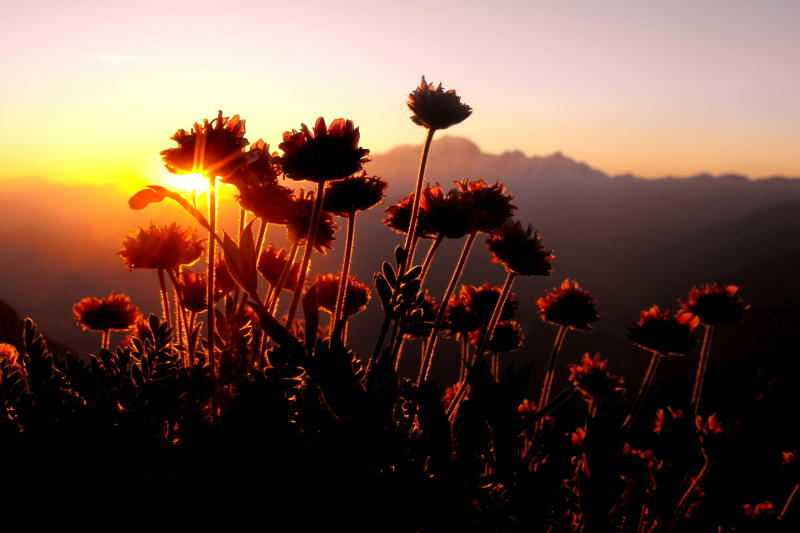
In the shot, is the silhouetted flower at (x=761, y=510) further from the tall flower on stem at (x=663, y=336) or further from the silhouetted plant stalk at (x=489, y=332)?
the silhouetted plant stalk at (x=489, y=332)

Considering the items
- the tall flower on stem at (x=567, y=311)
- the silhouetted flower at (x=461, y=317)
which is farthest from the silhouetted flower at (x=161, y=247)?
the tall flower on stem at (x=567, y=311)

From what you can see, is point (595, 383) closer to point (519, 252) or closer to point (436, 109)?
point (519, 252)

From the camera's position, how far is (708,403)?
141 centimetres

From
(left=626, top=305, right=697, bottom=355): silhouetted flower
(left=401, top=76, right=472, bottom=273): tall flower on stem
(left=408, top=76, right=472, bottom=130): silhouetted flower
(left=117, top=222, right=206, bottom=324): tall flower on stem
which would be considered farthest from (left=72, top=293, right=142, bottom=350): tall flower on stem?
(left=626, top=305, right=697, bottom=355): silhouetted flower

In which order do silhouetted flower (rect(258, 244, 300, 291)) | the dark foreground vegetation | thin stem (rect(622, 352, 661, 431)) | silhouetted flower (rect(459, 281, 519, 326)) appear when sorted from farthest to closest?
silhouetted flower (rect(459, 281, 519, 326)) < thin stem (rect(622, 352, 661, 431)) < silhouetted flower (rect(258, 244, 300, 291)) < the dark foreground vegetation

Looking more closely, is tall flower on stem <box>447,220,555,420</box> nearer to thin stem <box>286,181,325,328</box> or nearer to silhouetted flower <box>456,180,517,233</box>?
silhouetted flower <box>456,180,517,233</box>

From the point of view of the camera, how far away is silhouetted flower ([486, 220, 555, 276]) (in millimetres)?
1665

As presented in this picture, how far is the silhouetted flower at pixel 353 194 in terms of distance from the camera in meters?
1.45

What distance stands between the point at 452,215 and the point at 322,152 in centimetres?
43

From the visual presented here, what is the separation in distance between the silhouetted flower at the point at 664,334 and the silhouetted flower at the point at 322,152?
1821mm

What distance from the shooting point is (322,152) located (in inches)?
46.5

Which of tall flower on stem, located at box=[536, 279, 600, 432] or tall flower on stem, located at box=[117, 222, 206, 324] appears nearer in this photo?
tall flower on stem, located at box=[117, 222, 206, 324]

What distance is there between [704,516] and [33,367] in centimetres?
174

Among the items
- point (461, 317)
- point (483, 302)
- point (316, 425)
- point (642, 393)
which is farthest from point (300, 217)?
point (642, 393)
